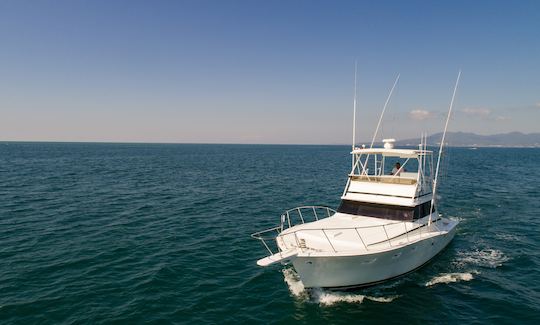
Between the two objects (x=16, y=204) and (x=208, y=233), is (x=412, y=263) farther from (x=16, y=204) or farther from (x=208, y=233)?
(x=16, y=204)

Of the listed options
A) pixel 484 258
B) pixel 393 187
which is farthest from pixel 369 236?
pixel 484 258

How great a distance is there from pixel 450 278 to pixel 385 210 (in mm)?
4078

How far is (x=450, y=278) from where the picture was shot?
1390 cm

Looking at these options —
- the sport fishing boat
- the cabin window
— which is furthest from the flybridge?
the cabin window

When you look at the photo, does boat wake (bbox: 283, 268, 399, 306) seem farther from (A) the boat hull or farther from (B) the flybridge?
(B) the flybridge

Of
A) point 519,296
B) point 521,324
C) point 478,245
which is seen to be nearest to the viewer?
point 521,324

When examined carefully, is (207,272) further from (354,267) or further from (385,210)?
(385,210)

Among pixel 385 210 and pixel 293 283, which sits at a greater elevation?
pixel 385 210

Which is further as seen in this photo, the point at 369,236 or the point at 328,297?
the point at 369,236

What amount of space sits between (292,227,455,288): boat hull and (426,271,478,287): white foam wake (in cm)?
148

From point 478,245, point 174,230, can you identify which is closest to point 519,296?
point 478,245

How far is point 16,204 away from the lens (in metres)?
26.1

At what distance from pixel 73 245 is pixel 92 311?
7.67 metres

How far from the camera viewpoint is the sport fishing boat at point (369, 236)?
11.5m
